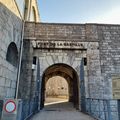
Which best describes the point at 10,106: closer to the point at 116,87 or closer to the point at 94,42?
the point at 116,87

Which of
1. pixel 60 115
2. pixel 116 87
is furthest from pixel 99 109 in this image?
pixel 60 115

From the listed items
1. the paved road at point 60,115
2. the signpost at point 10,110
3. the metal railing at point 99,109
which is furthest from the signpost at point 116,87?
the signpost at point 10,110

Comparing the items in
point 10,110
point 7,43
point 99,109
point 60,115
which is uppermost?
point 7,43

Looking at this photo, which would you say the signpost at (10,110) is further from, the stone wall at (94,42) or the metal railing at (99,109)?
the stone wall at (94,42)

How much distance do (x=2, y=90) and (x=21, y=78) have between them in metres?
1.78

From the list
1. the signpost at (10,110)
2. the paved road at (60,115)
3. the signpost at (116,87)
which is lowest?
the paved road at (60,115)

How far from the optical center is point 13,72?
662 centimetres

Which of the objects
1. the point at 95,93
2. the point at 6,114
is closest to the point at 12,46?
the point at 6,114

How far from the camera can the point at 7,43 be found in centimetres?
579

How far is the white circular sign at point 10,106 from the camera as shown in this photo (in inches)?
140

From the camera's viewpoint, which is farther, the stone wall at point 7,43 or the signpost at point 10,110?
the stone wall at point 7,43

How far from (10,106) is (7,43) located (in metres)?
3.02

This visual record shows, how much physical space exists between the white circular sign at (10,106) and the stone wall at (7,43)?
6.23ft

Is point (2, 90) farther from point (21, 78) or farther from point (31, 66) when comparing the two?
point (31, 66)
